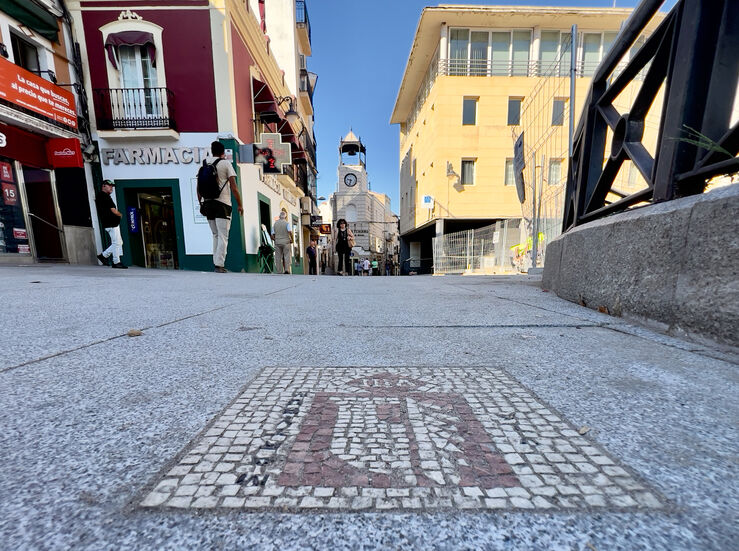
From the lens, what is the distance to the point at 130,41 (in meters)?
7.76

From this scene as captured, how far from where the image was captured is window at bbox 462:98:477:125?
14.6m

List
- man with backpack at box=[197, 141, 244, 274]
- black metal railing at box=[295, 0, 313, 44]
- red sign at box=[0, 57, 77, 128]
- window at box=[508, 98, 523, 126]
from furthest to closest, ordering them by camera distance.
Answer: black metal railing at box=[295, 0, 313, 44] → window at box=[508, 98, 523, 126] → red sign at box=[0, 57, 77, 128] → man with backpack at box=[197, 141, 244, 274]

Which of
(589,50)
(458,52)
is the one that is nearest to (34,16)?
(458,52)

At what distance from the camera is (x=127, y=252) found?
8.98m

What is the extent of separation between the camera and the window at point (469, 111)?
1458 centimetres

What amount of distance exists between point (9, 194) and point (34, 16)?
13.4 feet

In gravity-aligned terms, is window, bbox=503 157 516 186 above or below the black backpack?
above

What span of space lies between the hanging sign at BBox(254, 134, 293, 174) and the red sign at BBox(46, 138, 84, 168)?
4.15 metres

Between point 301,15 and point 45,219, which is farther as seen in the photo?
point 301,15

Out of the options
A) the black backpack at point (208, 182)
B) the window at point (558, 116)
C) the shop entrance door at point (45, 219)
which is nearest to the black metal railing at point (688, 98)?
the window at point (558, 116)

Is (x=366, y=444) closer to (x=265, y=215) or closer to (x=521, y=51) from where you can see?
(x=265, y=215)

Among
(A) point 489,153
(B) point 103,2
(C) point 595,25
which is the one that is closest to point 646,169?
(B) point 103,2

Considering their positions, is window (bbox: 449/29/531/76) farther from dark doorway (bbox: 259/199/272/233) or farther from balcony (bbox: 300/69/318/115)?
dark doorway (bbox: 259/199/272/233)

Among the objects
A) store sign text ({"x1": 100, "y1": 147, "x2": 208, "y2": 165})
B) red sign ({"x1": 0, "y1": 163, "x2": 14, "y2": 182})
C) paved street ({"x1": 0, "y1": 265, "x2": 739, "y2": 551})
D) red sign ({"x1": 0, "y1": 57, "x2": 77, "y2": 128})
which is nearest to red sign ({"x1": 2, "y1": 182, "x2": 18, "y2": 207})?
red sign ({"x1": 0, "y1": 163, "x2": 14, "y2": 182})
